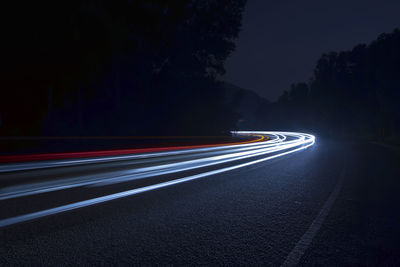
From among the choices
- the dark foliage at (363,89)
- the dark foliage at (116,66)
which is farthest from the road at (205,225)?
the dark foliage at (363,89)

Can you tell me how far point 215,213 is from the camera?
183 inches

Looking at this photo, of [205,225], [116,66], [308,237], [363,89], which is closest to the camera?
[308,237]

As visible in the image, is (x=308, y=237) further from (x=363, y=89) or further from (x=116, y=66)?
(x=363, y=89)

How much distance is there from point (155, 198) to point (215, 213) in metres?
1.69

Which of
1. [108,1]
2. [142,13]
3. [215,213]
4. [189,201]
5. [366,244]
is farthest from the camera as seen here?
[142,13]

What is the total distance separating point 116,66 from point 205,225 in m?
32.4

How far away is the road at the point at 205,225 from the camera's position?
9.87 feet

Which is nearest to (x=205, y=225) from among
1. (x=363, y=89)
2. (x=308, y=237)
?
(x=308, y=237)

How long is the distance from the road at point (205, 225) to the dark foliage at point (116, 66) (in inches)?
777

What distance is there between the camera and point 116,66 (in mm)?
33031

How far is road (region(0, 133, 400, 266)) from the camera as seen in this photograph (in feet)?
9.87

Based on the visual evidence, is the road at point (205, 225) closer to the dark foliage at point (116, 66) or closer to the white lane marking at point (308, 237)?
the white lane marking at point (308, 237)

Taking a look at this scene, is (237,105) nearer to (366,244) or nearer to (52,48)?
(52,48)

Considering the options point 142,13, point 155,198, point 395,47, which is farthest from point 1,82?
point 395,47
